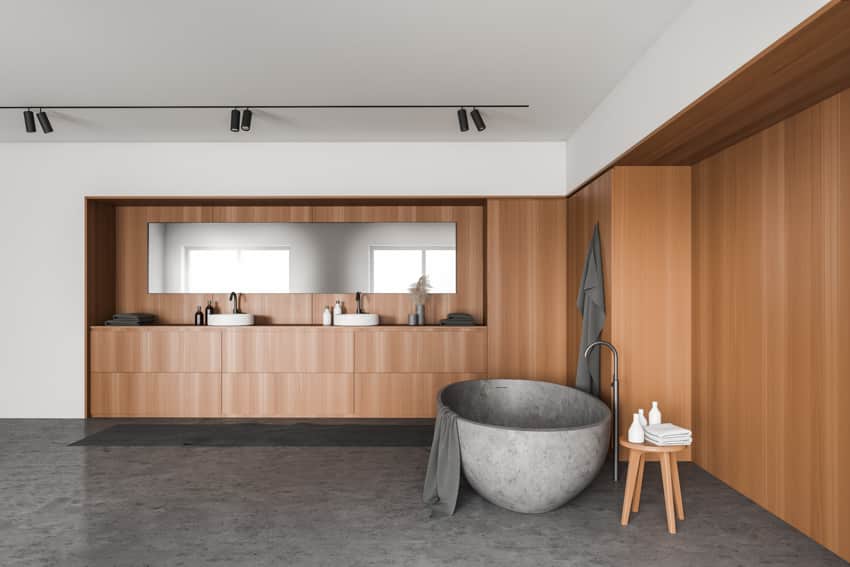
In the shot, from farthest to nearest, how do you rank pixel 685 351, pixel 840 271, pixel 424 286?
pixel 424 286 → pixel 685 351 → pixel 840 271

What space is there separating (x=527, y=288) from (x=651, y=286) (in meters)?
1.37

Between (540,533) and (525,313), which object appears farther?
(525,313)

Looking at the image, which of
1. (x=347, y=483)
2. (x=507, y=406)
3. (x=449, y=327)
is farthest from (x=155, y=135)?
(x=507, y=406)

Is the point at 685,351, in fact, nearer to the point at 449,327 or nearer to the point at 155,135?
the point at 449,327

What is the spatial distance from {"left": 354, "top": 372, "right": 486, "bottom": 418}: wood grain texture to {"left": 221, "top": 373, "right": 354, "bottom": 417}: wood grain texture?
0.11 m

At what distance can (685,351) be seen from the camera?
3762 mm

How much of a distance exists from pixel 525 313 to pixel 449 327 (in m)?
0.74

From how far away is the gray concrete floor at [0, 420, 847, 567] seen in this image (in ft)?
8.16

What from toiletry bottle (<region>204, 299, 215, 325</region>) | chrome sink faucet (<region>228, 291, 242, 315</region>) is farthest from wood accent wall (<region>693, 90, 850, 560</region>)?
toiletry bottle (<region>204, 299, 215, 325</region>)

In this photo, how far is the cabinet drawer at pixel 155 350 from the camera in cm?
504

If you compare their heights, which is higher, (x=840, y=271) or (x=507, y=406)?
(x=840, y=271)

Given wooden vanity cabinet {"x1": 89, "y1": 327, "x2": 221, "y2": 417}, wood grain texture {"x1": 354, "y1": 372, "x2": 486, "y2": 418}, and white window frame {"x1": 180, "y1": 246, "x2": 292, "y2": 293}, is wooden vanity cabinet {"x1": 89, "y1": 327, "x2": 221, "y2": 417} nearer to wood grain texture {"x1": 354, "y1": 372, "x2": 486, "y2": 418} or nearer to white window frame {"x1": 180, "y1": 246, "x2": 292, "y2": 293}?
white window frame {"x1": 180, "y1": 246, "x2": 292, "y2": 293}

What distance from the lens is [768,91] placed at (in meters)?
2.35

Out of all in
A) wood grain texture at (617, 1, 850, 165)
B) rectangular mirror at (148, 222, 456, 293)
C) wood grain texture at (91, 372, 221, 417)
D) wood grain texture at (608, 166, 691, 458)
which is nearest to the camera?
wood grain texture at (617, 1, 850, 165)
